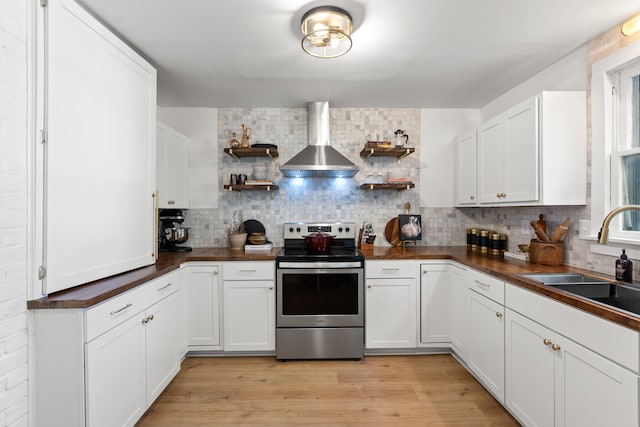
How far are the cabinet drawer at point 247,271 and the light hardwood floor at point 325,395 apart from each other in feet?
2.36

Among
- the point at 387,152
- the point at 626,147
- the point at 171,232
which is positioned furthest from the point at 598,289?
the point at 171,232

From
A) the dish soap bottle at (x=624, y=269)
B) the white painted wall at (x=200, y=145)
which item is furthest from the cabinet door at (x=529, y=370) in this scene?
the white painted wall at (x=200, y=145)

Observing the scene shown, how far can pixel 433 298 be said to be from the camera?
2.71m

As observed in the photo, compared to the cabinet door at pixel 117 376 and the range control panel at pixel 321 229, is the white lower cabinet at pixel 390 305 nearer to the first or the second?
the range control panel at pixel 321 229

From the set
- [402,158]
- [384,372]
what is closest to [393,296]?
[384,372]

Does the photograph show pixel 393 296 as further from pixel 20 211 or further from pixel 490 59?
pixel 20 211

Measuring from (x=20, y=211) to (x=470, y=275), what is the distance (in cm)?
268

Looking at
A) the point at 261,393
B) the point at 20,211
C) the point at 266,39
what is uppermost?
the point at 266,39

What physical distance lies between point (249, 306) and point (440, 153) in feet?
8.40

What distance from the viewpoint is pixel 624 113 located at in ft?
6.07

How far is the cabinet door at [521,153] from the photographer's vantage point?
81.7 inches

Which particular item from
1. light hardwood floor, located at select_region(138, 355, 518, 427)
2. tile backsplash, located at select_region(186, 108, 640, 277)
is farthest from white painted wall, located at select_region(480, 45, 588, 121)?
light hardwood floor, located at select_region(138, 355, 518, 427)

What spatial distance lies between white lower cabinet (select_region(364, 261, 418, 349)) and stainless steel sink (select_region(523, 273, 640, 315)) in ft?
3.35

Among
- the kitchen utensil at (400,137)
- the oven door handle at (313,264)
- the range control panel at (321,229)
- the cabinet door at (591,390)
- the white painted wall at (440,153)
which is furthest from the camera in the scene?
the white painted wall at (440,153)
